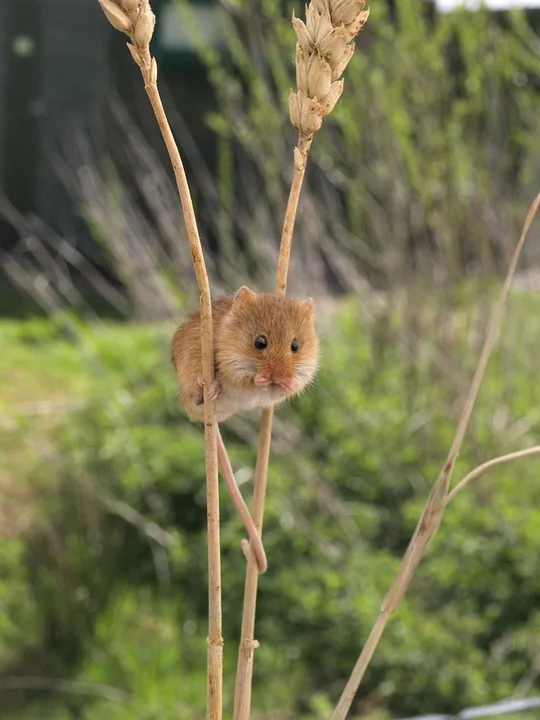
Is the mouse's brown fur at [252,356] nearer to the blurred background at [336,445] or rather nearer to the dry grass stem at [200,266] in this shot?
the dry grass stem at [200,266]

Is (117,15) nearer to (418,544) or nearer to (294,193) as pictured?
(294,193)

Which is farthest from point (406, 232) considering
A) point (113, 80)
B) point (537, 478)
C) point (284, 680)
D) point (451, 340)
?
point (113, 80)

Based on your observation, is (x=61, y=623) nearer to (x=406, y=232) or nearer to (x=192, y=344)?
(x=406, y=232)

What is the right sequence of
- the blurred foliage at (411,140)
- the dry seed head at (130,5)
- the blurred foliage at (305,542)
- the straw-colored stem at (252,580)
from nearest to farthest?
the dry seed head at (130,5) → the straw-colored stem at (252,580) → the blurred foliage at (305,542) → the blurred foliage at (411,140)

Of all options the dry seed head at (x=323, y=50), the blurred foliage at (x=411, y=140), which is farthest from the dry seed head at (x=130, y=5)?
the blurred foliage at (x=411, y=140)

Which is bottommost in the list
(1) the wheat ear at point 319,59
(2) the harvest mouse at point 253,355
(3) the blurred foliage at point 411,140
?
(2) the harvest mouse at point 253,355

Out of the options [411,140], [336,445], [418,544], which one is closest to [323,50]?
[418,544]
